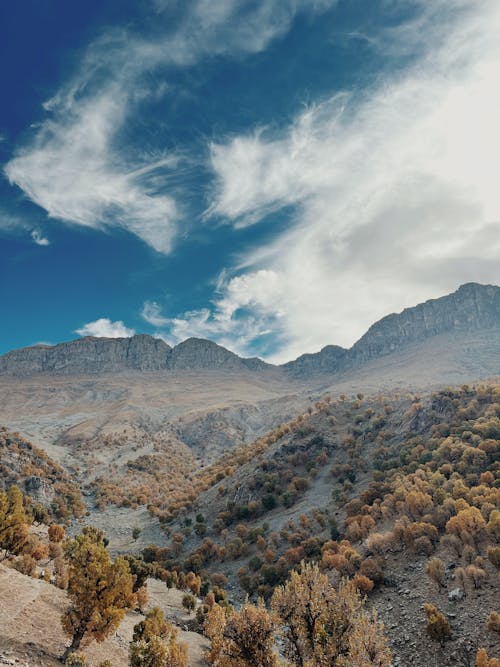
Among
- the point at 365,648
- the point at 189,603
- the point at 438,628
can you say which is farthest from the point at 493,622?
the point at 189,603

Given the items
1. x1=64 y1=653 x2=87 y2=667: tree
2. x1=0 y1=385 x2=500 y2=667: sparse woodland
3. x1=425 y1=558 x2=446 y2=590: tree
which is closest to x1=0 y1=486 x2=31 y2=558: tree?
→ x1=0 y1=385 x2=500 y2=667: sparse woodland

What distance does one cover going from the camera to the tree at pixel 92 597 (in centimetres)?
1689

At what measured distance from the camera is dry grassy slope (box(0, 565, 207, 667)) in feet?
50.7

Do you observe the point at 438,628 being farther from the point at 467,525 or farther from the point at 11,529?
the point at 11,529

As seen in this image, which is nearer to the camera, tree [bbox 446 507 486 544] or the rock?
the rock

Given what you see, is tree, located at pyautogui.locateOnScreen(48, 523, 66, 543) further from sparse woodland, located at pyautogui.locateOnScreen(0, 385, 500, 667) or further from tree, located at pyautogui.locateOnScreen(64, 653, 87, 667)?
tree, located at pyautogui.locateOnScreen(64, 653, 87, 667)

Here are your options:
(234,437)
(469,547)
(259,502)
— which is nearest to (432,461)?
(469,547)

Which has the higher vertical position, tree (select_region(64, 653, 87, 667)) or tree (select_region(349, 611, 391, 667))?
tree (select_region(64, 653, 87, 667))

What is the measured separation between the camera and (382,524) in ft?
129

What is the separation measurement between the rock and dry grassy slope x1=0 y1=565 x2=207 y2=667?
1687 cm

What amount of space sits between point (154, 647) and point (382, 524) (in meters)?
30.6

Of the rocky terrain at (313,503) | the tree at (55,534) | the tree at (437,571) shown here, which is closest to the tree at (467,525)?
the rocky terrain at (313,503)

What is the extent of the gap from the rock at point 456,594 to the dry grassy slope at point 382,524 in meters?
0.30

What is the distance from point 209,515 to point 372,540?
33949 millimetres
